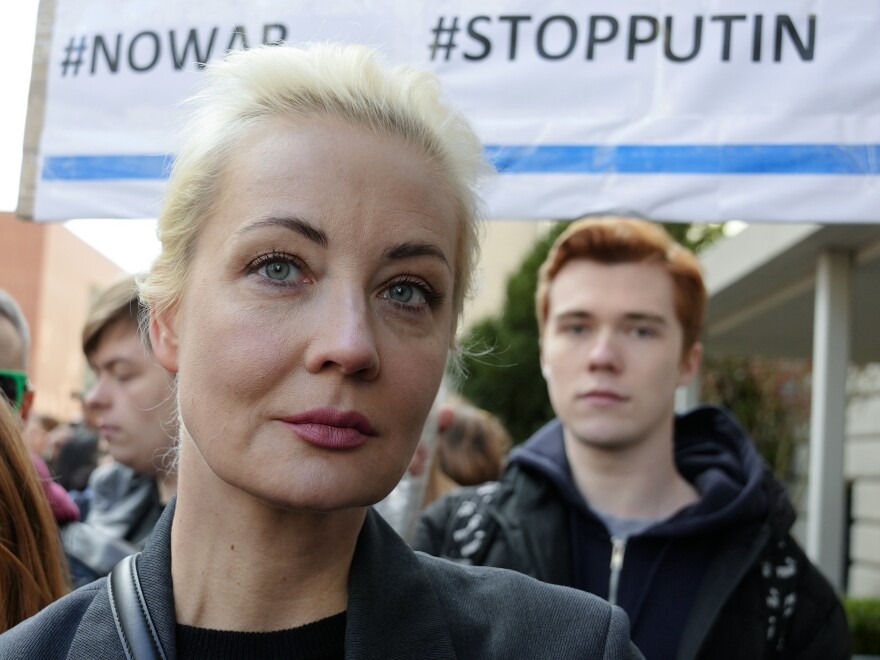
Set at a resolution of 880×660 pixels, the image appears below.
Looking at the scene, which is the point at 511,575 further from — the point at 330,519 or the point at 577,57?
the point at 577,57

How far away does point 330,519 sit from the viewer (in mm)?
1797

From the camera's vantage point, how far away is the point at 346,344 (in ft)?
5.33

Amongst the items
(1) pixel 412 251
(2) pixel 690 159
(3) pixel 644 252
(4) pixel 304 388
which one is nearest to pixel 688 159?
(2) pixel 690 159

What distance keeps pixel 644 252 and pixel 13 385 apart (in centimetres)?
188

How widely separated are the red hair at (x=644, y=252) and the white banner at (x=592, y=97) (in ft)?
2.11

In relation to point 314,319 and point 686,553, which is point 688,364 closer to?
point 686,553

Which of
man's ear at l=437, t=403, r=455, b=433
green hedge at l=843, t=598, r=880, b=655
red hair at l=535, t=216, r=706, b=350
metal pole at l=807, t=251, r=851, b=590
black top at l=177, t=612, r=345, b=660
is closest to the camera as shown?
black top at l=177, t=612, r=345, b=660

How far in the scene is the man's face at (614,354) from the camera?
325cm

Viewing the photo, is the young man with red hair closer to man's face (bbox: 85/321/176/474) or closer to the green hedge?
man's face (bbox: 85/321/176/474)

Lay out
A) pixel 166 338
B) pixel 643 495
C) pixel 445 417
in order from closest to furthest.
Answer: pixel 166 338, pixel 643 495, pixel 445 417

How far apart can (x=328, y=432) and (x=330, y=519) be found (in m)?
0.22

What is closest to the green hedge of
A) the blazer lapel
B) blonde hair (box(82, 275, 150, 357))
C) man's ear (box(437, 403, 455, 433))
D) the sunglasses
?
man's ear (box(437, 403, 455, 433))

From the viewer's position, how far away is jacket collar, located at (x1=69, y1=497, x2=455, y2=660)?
1.71m

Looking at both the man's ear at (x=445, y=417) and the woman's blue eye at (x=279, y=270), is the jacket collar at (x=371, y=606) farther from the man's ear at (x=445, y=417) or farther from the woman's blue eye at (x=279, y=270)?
the man's ear at (x=445, y=417)
